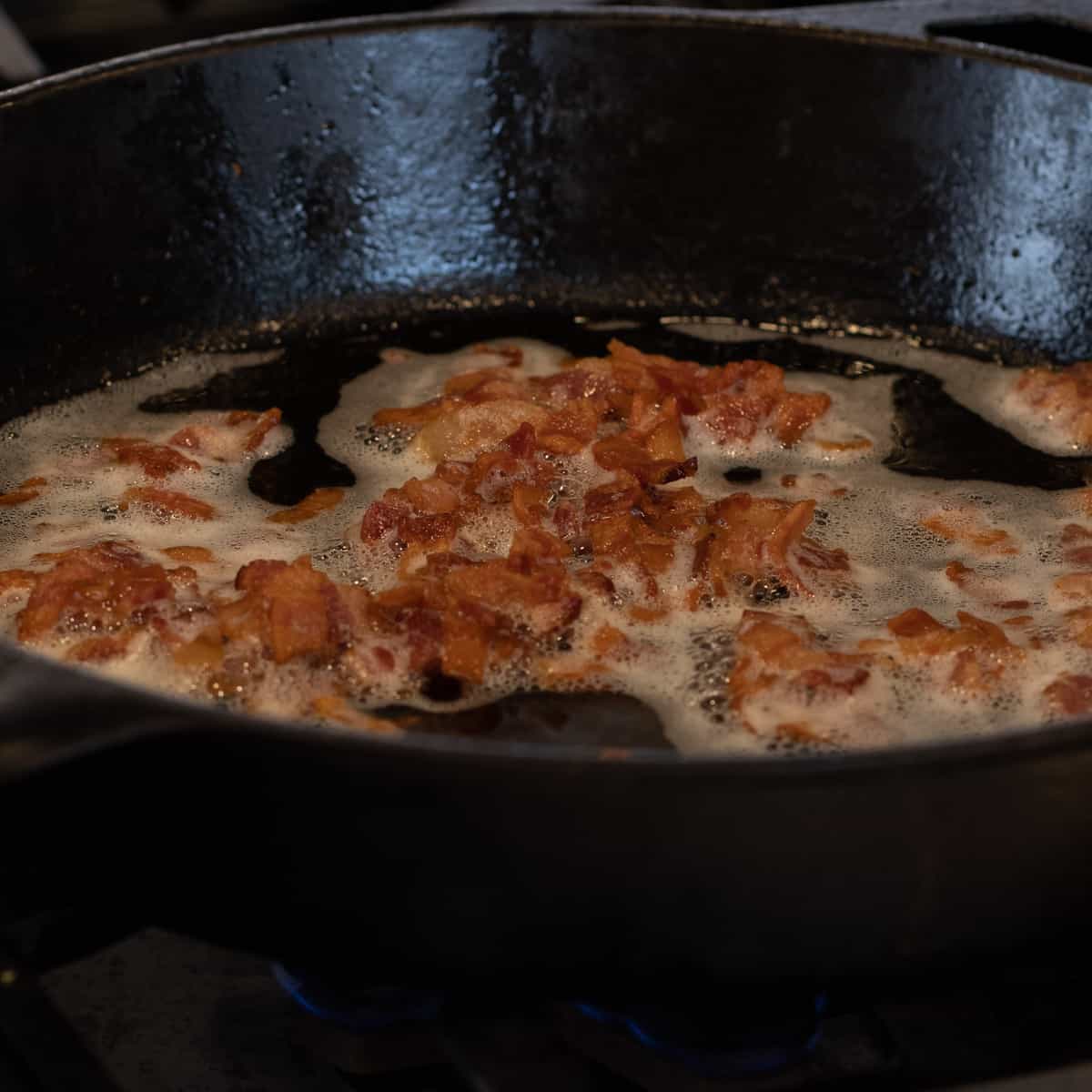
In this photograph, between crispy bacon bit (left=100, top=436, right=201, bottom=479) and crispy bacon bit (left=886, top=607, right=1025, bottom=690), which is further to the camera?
crispy bacon bit (left=100, top=436, right=201, bottom=479)

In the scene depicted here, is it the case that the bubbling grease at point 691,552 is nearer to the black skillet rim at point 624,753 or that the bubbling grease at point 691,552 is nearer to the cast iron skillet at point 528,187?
the cast iron skillet at point 528,187

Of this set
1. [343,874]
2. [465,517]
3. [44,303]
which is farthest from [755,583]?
[44,303]

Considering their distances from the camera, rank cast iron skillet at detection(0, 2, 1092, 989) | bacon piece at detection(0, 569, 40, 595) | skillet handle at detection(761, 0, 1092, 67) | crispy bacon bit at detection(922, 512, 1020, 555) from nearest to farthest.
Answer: bacon piece at detection(0, 569, 40, 595)
crispy bacon bit at detection(922, 512, 1020, 555)
cast iron skillet at detection(0, 2, 1092, 989)
skillet handle at detection(761, 0, 1092, 67)

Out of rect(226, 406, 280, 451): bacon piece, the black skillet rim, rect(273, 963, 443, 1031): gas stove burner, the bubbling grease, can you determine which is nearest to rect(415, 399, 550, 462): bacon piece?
the bubbling grease

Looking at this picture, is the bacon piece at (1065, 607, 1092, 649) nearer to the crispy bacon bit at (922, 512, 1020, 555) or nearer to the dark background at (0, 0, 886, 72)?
the crispy bacon bit at (922, 512, 1020, 555)

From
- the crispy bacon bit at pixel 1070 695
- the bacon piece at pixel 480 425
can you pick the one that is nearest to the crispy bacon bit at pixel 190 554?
the bacon piece at pixel 480 425

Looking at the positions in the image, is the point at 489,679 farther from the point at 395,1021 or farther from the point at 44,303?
the point at 44,303

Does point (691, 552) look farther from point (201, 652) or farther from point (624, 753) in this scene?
point (624, 753)

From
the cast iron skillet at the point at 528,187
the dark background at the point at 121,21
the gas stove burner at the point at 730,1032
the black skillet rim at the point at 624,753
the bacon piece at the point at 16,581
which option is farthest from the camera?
the dark background at the point at 121,21
